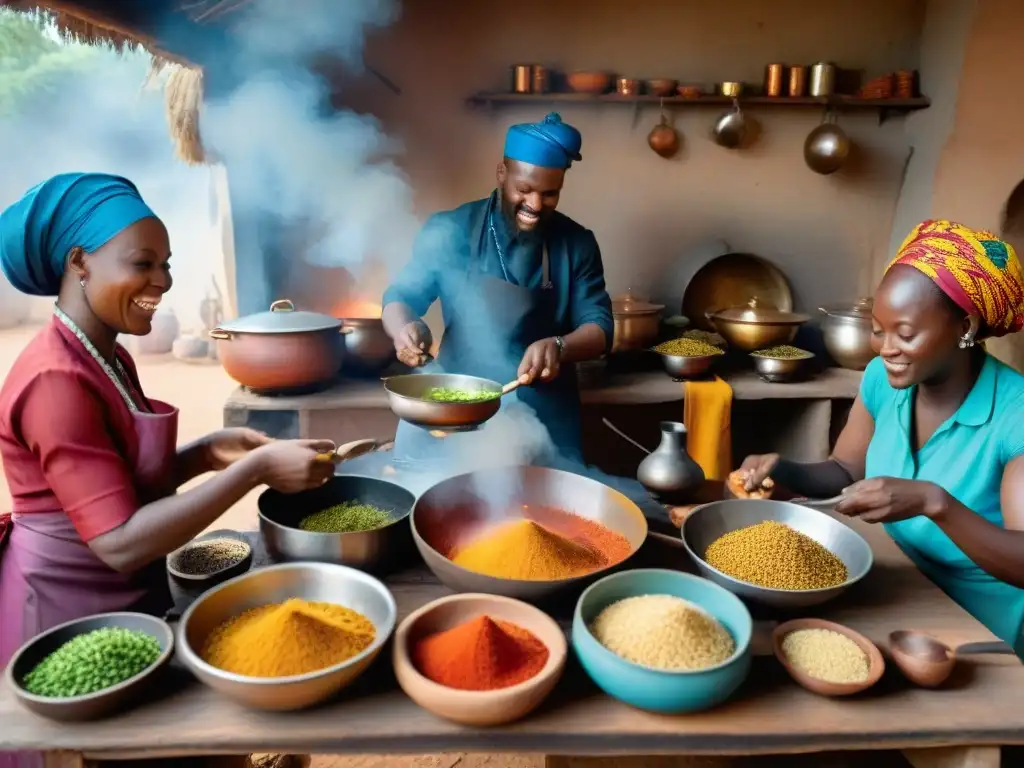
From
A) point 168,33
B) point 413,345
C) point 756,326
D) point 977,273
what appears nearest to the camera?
point 977,273

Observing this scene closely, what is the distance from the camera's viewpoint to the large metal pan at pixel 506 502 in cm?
173

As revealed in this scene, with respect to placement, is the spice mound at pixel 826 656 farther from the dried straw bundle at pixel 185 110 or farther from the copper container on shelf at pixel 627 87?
the dried straw bundle at pixel 185 110

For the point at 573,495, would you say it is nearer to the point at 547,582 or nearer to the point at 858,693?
the point at 547,582

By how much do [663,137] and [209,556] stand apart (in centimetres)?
349

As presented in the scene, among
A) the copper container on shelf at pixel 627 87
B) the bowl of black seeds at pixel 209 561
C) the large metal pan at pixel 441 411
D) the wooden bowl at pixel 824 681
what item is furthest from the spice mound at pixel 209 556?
the copper container on shelf at pixel 627 87

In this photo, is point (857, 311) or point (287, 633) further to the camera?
point (857, 311)

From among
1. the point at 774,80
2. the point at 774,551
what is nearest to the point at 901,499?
the point at 774,551

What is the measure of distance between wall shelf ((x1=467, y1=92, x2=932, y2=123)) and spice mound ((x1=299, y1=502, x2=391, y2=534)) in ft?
9.77

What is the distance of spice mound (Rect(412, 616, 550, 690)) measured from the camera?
1211 mm

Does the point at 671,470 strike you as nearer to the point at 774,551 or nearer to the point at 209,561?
the point at 774,551

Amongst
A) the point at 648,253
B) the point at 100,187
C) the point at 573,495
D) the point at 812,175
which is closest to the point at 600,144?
the point at 648,253

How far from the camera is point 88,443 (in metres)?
1.40

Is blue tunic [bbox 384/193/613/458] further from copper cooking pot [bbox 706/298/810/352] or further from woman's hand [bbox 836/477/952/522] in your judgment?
woman's hand [bbox 836/477/952/522]

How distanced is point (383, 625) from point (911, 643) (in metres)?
1.01
